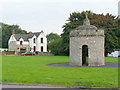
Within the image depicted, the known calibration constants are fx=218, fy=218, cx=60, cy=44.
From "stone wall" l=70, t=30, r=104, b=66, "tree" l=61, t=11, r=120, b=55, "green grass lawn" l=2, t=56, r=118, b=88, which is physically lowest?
"green grass lawn" l=2, t=56, r=118, b=88

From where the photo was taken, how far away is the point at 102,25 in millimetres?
57156

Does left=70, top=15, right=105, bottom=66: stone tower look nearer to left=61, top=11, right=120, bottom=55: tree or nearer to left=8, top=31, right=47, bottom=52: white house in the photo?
left=61, top=11, right=120, bottom=55: tree

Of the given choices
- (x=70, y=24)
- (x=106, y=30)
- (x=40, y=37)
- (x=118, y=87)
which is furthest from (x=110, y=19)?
(x=118, y=87)

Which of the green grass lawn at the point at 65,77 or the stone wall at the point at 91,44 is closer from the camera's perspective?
the green grass lawn at the point at 65,77

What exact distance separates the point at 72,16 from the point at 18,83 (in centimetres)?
5072

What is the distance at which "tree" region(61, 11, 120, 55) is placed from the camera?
181ft

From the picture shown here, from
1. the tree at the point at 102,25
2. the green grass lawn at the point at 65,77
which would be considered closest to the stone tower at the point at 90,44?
the green grass lawn at the point at 65,77

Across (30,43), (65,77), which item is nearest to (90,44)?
(65,77)

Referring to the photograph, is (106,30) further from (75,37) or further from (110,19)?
(75,37)

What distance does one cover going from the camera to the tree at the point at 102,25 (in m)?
55.1

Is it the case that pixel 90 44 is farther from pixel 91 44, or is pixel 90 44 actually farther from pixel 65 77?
pixel 65 77

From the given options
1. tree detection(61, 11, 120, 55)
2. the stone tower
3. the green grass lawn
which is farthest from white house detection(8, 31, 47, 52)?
the green grass lawn

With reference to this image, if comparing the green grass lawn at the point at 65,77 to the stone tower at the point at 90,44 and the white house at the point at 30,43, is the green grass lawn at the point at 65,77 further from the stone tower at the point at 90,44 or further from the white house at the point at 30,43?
the white house at the point at 30,43

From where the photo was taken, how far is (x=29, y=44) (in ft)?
261
